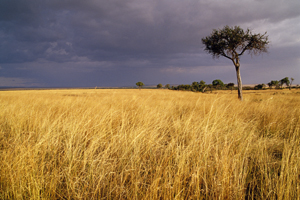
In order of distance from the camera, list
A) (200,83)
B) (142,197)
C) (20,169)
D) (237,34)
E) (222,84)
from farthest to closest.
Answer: (222,84)
(200,83)
(237,34)
(20,169)
(142,197)

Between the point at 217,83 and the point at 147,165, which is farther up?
the point at 217,83

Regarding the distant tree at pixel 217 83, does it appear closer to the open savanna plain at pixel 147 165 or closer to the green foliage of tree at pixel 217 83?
the green foliage of tree at pixel 217 83

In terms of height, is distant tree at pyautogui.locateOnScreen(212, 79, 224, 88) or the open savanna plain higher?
distant tree at pyautogui.locateOnScreen(212, 79, 224, 88)

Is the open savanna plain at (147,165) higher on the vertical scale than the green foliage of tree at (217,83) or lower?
lower

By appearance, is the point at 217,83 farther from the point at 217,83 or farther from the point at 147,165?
the point at 147,165

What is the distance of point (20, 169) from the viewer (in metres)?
1.77

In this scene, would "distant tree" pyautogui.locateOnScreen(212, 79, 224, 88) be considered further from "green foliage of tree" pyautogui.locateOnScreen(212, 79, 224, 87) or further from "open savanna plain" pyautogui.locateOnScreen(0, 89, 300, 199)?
"open savanna plain" pyautogui.locateOnScreen(0, 89, 300, 199)

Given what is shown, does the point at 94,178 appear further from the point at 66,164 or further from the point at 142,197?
the point at 142,197

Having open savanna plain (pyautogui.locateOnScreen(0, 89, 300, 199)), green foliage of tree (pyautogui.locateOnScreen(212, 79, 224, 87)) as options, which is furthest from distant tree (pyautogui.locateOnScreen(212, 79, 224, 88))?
open savanna plain (pyautogui.locateOnScreen(0, 89, 300, 199))

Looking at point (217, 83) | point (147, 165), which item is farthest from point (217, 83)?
point (147, 165)

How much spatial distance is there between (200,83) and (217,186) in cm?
8251

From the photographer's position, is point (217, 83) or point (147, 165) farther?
point (217, 83)

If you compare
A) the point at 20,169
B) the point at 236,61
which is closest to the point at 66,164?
the point at 20,169

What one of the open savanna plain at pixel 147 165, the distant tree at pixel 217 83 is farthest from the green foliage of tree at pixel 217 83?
the open savanna plain at pixel 147 165
